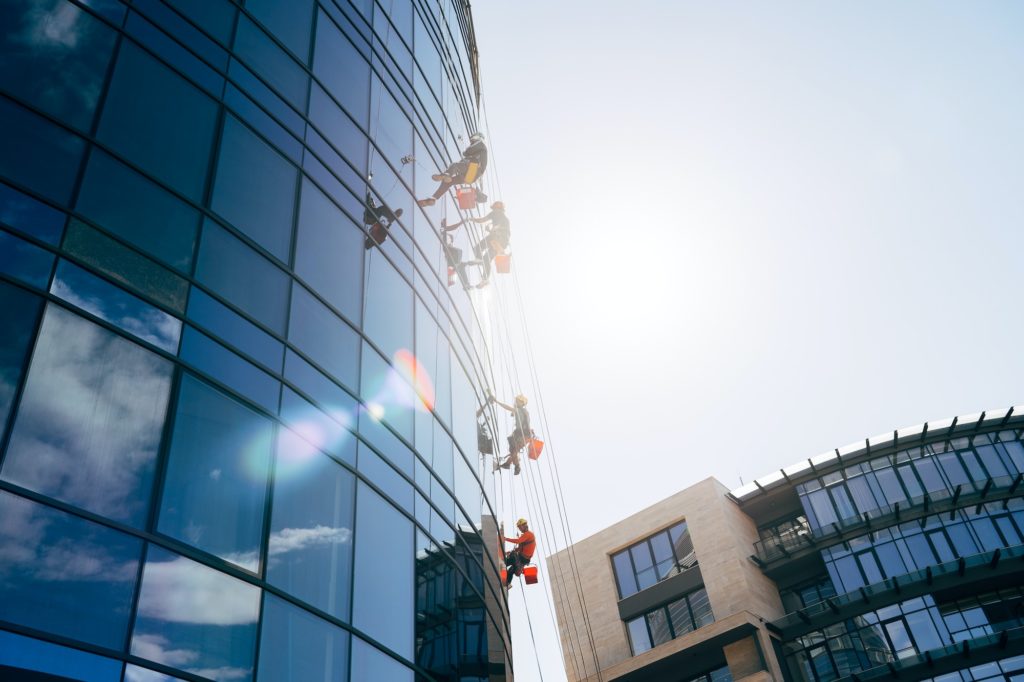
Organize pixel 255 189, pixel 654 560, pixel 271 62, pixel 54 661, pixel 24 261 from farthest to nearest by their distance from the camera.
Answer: pixel 654 560, pixel 271 62, pixel 255 189, pixel 24 261, pixel 54 661

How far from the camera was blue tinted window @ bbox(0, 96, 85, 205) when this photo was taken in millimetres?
9875

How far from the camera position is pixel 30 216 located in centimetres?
966

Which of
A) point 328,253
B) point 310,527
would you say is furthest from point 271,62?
point 310,527

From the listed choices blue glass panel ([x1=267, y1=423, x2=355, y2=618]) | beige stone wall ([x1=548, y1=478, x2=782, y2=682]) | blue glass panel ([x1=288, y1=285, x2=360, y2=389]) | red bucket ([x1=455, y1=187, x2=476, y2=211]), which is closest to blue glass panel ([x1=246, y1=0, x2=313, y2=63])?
blue glass panel ([x1=288, y1=285, x2=360, y2=389])

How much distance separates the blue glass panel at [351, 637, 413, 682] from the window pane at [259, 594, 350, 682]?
0.24m

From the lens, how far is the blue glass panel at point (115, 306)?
967 cm

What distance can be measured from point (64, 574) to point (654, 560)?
1297 inches

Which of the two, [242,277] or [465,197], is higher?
[465,197]

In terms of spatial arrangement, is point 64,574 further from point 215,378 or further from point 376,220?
point 376,220

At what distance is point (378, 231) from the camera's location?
16594 mm

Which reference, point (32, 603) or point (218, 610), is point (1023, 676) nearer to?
point (218, 610)

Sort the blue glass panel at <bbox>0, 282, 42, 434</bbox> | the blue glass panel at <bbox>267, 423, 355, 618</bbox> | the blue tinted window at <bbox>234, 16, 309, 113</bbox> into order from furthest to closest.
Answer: the blue tinted window at <bbox>234, 16, 309, 113</bbox> < the blue glass panel at <bbox>267, 423, 355, 618</bbox> < the blue glass panel at <bbox>0, 282, 42, 434</bbox>

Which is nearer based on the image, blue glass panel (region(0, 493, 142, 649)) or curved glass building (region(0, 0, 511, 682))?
blue glass panel (region(0, 493, 142, 649))

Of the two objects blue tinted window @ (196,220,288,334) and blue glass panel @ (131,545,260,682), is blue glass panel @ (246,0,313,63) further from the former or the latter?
blue glass panel @ (131,545,260,682)
